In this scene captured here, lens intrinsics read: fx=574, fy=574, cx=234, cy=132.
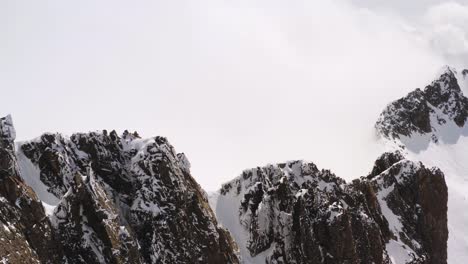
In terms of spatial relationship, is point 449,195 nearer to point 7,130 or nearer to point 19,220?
point 7,130

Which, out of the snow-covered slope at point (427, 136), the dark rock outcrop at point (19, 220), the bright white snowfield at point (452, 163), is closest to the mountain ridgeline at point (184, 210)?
the dark rock outcrop at point (19, 220)

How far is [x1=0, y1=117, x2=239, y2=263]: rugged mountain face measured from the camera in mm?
53156

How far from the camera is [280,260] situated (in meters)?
76.5

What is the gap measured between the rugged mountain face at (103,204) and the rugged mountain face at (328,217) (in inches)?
369

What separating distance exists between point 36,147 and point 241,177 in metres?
31.9

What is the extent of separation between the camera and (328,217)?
7812cm

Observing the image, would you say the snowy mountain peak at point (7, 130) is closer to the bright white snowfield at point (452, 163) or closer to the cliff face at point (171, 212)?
the cliff face at point (171, 212)

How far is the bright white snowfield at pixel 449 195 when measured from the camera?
271ft

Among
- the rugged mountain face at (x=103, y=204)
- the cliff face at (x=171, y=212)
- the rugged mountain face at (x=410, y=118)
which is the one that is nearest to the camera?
the rugged mountain face at (x=103, y=204)

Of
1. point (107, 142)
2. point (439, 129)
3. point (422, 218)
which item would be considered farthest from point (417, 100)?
point (107, 142)

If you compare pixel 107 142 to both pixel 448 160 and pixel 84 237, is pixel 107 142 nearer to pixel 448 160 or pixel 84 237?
pixel 84 237

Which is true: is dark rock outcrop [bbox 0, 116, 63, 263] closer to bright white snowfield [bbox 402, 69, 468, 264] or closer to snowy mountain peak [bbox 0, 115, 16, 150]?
snowy mountain peak [bbox 0, 115, 16, 150]

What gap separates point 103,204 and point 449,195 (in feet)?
403

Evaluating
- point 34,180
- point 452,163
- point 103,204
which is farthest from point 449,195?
point 34,180
